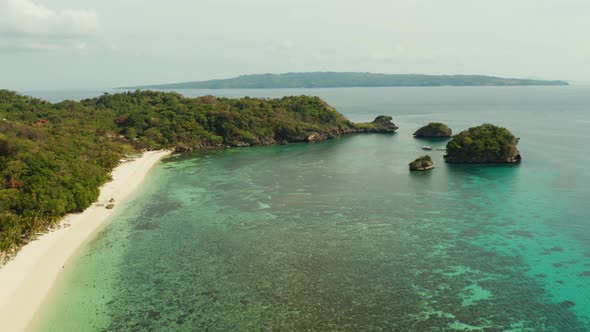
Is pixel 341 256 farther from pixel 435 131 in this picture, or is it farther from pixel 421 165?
pixel 435 131

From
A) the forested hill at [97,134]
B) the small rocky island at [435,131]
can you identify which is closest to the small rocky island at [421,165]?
the forested hill at [97,134]

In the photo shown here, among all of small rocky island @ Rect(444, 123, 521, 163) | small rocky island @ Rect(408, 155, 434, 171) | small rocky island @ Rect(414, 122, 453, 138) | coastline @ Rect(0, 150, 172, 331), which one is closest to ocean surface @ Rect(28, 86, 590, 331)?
coastline @ Rect(0, 150, 172, 331)

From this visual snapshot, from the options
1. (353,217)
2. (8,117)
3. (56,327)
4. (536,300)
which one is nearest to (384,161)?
(353,217)

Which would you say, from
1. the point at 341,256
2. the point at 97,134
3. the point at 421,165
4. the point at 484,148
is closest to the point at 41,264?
the point at 341,256

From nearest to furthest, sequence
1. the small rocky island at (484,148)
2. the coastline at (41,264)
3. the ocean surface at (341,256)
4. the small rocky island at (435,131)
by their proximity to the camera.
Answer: the ocean surface at (341,256)
the coastline at (41,264)
the small rocky island at (484,148)
the small rocky island at (435,131)

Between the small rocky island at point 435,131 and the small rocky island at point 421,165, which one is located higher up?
the small rocky island at point 435,131

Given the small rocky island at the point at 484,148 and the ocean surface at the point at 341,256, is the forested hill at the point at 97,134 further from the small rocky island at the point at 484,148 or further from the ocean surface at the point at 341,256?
the small rocky island at the point at 484,148

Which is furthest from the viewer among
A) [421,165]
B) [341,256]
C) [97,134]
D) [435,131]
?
[435,131]

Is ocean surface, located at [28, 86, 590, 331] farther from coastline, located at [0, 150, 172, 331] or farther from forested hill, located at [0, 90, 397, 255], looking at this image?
forested hill, located at [0, 90, 397, 255]
